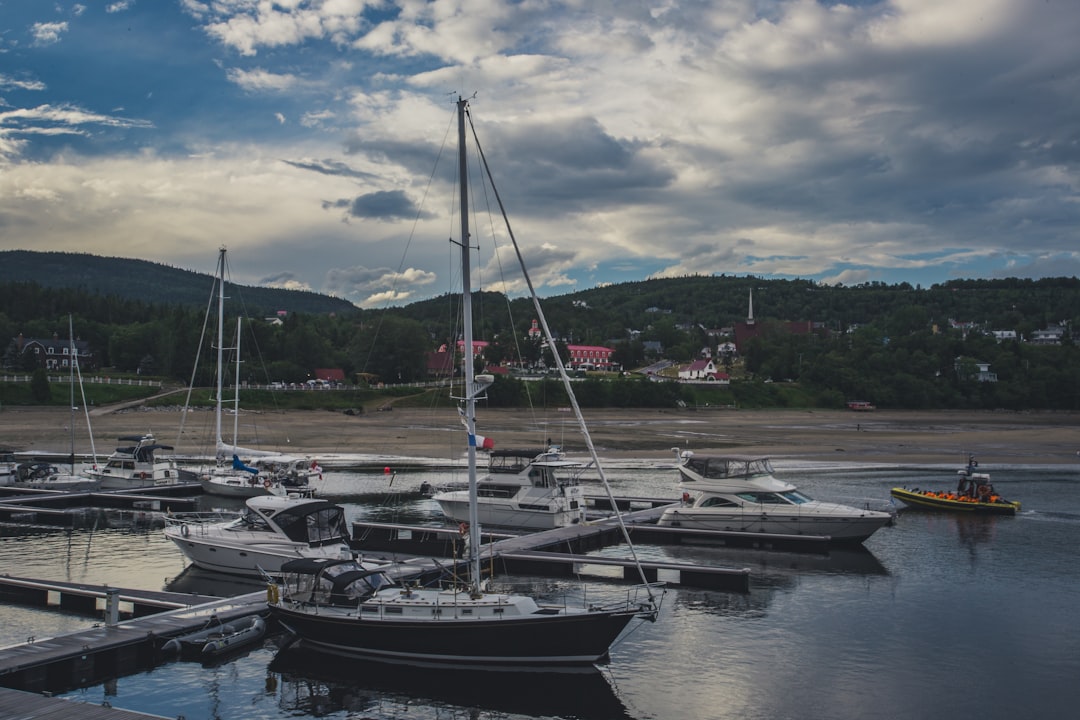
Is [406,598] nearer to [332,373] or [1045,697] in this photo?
[1045,697]

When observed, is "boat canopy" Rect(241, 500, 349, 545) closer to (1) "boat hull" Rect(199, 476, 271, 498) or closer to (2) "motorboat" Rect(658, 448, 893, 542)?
(2) "motorboat" Rect(658, 448, 893, 542)

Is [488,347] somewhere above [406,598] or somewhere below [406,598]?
above

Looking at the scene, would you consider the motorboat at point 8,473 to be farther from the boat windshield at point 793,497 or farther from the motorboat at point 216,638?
the boat windshield at point 793,497

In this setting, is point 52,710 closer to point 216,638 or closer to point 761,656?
point 216,638

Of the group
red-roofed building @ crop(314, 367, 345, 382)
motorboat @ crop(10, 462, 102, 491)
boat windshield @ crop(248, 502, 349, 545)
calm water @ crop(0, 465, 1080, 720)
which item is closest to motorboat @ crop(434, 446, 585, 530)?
calm water @ crop(0, 465, 1080, 720)

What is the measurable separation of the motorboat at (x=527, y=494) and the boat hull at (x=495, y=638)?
665 inches

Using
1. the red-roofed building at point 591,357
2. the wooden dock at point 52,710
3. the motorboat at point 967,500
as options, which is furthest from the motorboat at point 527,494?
the red-roofed building at point 591,357

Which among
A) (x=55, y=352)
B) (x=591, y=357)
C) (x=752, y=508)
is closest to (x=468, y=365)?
(x=752, y=508)

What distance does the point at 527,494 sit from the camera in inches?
1487

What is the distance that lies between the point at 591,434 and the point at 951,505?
137 ft

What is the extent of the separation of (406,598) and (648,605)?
5544 mm

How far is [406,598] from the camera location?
20703mm

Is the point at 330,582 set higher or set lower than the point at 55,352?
lower

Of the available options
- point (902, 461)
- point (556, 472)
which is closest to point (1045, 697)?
point (556, 472)
